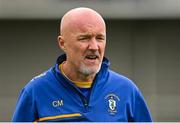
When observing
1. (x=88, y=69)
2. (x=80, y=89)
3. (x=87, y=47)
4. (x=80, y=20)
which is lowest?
(x=80, y=89)

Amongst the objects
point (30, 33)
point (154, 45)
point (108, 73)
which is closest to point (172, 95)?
point (154, 45)

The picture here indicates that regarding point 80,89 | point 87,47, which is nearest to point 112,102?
point 80,89

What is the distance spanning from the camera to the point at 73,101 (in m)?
3.74

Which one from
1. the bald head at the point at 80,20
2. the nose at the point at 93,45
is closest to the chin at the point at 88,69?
the nose at the point at 93,45

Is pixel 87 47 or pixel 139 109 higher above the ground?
pixel 87 47

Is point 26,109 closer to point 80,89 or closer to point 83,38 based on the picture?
point 80,89

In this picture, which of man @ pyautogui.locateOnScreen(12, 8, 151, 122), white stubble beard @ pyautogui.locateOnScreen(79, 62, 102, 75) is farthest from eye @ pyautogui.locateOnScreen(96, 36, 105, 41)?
white stubble beard @ pyautogui.locateOnScreen(79, 62, 102, 75)

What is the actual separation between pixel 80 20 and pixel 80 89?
37 centimetres

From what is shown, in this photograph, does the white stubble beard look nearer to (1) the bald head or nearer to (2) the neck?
(2) the neck

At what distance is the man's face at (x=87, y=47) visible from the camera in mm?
3734

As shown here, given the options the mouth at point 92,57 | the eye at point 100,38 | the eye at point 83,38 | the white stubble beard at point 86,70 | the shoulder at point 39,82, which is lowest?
the shoulder at point 39,82

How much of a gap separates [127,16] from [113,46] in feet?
3.17

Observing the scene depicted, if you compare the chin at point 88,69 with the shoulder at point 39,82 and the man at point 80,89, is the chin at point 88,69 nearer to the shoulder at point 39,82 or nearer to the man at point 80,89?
the man at point 80,89

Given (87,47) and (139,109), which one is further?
(139,109)
